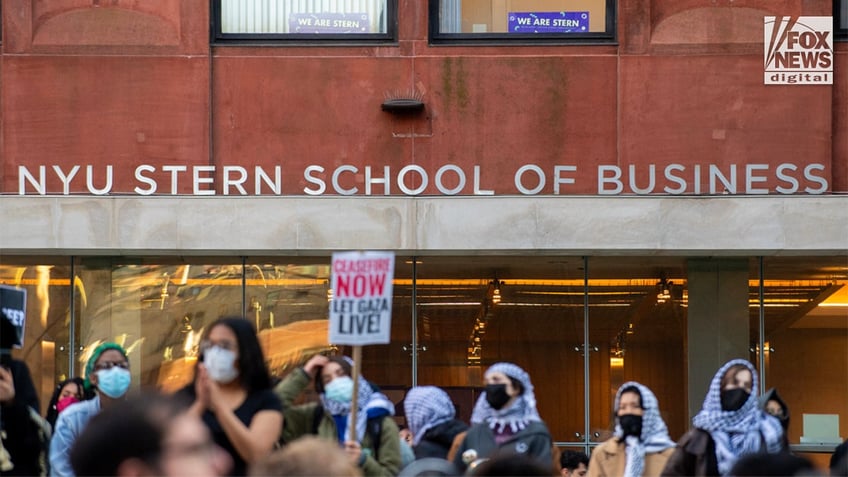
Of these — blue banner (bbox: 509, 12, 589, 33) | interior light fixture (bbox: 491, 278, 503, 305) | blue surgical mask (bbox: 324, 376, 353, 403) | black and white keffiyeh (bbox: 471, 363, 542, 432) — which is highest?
blue banner (bbox: 509, 12, 589, 33)

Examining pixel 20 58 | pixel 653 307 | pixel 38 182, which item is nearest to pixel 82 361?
pixel 38 182

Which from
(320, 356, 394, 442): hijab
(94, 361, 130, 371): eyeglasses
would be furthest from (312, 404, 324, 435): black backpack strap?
(94, 361, 130, 371): eyeglasses

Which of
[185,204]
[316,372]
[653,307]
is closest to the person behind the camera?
[316,372]

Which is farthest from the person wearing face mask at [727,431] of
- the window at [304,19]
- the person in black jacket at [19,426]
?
the window at [304,19]

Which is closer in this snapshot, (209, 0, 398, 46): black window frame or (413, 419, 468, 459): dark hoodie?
(413, 419, 468, 459): dark hoodie

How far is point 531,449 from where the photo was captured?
10305 mm

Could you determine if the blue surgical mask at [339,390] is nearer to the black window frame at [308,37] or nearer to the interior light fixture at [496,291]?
the black window frame at [308,37]

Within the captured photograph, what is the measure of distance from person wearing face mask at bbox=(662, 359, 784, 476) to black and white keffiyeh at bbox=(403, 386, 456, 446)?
66.4 inches

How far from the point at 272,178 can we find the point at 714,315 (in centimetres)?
497

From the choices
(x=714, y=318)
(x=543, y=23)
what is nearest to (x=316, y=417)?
(x=543, y=23)

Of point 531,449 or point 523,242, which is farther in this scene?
point 523,242

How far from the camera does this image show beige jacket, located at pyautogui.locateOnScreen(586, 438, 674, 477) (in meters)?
10.8

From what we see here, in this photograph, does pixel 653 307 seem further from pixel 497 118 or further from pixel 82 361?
pixel 82 361

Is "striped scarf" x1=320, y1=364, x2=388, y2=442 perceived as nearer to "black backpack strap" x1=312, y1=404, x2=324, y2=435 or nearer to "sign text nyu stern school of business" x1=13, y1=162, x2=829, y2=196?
"black backpack strap" x1=312, y1=404, x2=324, y2=435
